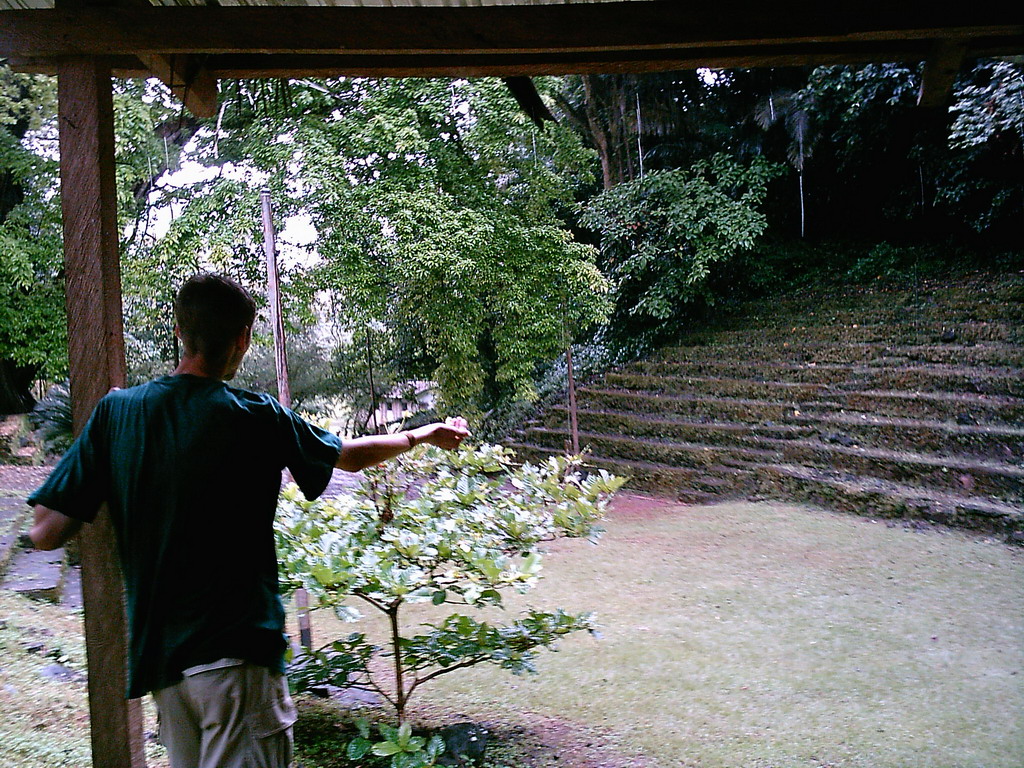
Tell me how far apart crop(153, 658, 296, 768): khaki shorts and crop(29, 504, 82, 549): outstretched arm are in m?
0.29

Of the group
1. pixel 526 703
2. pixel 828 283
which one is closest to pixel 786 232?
pixel 828 283

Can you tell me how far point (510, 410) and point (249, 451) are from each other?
9.59 metres

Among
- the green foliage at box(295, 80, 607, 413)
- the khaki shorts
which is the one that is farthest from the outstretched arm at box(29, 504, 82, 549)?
the green foliage at box(295, 80, 607, 413)

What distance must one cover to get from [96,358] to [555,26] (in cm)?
129

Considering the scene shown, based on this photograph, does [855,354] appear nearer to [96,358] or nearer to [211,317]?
[96,358]

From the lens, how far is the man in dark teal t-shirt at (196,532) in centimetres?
117

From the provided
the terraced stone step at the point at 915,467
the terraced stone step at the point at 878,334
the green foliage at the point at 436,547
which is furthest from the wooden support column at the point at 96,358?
the terraced stone step at the point at 878,334

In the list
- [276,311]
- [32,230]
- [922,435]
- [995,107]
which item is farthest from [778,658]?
[32,230]

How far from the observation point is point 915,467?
7.05 meters

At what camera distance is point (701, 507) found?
300 inches

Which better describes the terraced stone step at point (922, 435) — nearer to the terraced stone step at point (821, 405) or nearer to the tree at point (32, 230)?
the terraced stone step at point (821, 405)

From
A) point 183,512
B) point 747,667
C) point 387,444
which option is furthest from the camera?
point 747,667

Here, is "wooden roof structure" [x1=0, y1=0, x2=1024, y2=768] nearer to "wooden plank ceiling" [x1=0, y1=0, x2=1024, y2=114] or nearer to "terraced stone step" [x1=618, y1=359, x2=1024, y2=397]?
"wooden plank ceiling" [x1=0, y1=0, x2=1024, y2=114]

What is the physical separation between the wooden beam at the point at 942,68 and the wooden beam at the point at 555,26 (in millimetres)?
106
